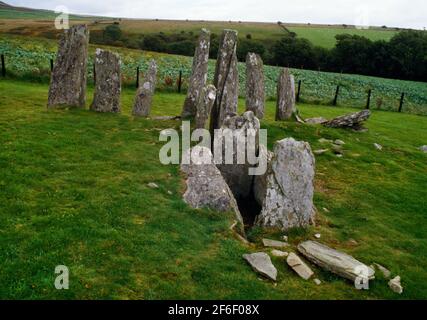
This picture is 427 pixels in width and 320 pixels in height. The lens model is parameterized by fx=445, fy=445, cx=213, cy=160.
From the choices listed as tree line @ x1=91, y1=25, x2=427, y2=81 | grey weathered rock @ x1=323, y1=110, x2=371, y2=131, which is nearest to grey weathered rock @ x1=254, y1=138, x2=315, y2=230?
grey weathered rock @ x1=323, y1=110, x2=371, y2=131

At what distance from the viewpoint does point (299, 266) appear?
10.1 metres

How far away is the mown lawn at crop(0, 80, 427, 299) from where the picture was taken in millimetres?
8766

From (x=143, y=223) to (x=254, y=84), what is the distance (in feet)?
44.9

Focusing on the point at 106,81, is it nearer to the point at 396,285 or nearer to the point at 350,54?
the point at 396,285

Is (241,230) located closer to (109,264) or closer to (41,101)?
(109,264)

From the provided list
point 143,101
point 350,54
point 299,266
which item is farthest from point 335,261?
point 350,54

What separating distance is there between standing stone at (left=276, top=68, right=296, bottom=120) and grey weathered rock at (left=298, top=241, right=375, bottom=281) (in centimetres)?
1377

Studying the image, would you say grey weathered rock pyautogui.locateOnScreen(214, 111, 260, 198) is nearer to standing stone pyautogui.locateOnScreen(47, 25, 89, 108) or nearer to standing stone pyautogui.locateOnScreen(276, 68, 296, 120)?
standing stone pyautogui.locateOnScreen(276, 68, 296, 120)

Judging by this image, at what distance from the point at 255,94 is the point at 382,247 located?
12813 millimetres

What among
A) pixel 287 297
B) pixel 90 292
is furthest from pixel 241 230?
pixel 90 292

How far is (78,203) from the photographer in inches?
454
